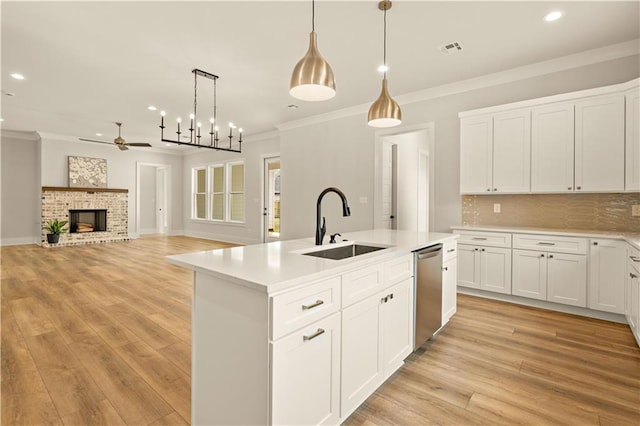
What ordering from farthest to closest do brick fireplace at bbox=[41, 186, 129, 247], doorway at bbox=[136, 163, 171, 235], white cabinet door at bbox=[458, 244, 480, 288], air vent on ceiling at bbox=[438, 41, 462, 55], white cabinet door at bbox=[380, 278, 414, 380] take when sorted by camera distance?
doorway at bbox=[136, 163, 171, 235]
brick fireplace at bbox=[41, 186, 129, 247]
white cabinet door at bbox=[458, 244, 480, 288]
air vent on ceiling at bbox=[438, 41, 462, 55]
white cabinet door at bbox=[380, 278, 414, 380]

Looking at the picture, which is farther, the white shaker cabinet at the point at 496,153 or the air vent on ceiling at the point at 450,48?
the white shaker cabinet at the point at 496,153

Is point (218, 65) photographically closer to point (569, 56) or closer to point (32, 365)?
point (32, 365)

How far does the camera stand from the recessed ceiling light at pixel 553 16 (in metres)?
2.85

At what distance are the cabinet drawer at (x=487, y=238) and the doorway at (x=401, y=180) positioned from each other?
1.14 m

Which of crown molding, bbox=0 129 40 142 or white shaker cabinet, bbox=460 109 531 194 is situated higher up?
crown molding, bbox=0 129 40 142

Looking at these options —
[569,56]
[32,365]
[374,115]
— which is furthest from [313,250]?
[569,56]

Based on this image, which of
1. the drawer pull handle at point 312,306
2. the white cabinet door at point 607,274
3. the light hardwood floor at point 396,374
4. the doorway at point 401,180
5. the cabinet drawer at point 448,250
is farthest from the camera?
the doorway at point 401,180

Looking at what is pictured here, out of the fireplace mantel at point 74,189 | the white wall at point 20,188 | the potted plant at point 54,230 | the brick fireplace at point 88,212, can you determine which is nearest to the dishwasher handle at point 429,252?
the potted plant at point 54,230

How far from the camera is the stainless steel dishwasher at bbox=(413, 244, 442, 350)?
2.37m

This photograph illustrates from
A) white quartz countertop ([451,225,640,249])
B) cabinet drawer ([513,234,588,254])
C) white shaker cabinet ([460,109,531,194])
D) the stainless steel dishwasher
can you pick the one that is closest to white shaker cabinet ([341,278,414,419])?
the stainless steel dishwasher

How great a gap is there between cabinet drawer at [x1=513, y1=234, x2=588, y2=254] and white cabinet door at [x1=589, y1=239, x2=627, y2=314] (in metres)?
0.10

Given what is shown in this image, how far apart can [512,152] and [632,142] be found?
1.04m

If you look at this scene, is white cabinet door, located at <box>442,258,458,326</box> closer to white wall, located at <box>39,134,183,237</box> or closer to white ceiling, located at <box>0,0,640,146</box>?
white ceiling, located at <box>0,0,640,146</box>

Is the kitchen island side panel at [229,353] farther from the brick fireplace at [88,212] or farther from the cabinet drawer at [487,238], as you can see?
the brick fireplace at [88,212]
